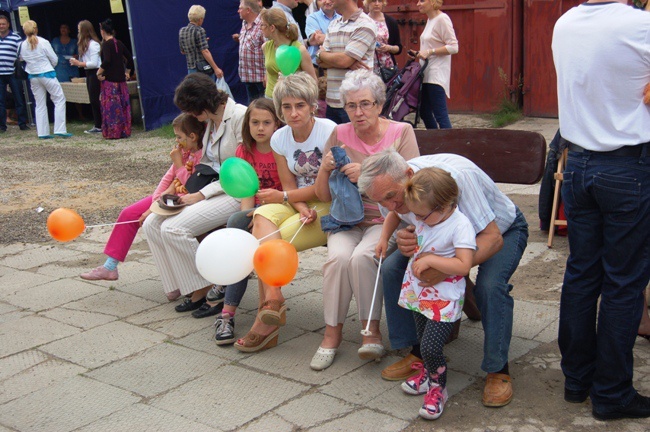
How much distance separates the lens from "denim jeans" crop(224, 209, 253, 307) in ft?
14.1

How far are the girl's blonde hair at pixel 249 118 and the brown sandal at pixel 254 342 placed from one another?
3.64 feet

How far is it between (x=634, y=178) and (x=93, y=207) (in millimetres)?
6057

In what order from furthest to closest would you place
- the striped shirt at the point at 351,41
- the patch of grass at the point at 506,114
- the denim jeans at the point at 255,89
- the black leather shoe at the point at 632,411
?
the patch of grass at the point at 506,114 < the denim jeans at the point at 255,89 < the striped shirt at the point at 351,41 < the black leather shoe at the point at 632,411

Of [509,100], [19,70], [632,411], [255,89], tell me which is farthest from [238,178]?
[19,70]

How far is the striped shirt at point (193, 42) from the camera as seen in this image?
36.6ft

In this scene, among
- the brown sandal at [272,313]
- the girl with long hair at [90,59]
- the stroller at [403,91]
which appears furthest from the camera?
the girl with long hair at [90,59]

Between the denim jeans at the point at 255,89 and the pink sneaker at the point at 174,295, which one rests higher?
the denim jeans at the point at 255,89

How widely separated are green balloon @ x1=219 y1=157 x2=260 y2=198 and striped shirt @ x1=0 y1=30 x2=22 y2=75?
11032 mm

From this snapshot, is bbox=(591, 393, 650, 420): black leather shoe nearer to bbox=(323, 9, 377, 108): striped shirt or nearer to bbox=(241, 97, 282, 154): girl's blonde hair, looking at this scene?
bbox=(241, 97, 282, 154): girl's blonde hair

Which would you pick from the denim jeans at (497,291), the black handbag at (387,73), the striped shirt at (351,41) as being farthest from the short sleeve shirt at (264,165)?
the black handbag at (387,73)

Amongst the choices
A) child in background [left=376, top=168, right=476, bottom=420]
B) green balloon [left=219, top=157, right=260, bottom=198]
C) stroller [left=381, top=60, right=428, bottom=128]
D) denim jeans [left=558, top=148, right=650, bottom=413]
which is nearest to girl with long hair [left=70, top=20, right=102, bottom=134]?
stroller [left=381, top=60, right=428, bottom=128]

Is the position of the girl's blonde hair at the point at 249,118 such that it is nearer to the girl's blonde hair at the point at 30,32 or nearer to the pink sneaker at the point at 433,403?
the pink sneaker at the point at 433,403

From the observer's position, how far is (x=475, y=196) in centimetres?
328

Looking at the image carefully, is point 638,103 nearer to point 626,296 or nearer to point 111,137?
point 626,296
